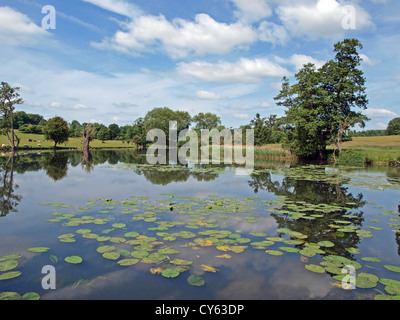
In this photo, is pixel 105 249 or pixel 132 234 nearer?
pixel 105 249

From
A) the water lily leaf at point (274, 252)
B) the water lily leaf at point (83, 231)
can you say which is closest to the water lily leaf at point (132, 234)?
the water lily leaf at point (83, 231)

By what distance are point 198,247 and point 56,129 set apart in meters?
47.3

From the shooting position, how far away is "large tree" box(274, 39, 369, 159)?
28594 mm

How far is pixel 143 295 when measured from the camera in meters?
3.67

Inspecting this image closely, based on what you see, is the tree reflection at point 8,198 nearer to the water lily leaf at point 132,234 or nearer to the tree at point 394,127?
the water lily leaf at point 132,234

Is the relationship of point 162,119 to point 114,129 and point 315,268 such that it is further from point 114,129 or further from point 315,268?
point 315,268

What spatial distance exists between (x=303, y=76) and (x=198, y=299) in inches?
1297

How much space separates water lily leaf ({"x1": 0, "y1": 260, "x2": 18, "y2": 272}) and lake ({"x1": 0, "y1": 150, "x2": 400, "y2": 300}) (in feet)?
0.06

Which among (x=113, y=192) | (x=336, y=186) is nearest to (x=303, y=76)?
(x=336, y=186)

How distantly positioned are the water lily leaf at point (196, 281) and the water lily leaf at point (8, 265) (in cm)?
299

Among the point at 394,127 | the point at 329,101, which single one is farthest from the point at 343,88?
the point at 394,127

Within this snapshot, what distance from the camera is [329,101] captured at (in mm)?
27500

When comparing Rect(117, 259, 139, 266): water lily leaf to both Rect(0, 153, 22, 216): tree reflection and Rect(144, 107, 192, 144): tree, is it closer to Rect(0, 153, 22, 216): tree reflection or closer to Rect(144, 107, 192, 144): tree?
Rect(0, 153, 22, 216): tree reflection

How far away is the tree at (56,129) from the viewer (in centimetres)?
4434
